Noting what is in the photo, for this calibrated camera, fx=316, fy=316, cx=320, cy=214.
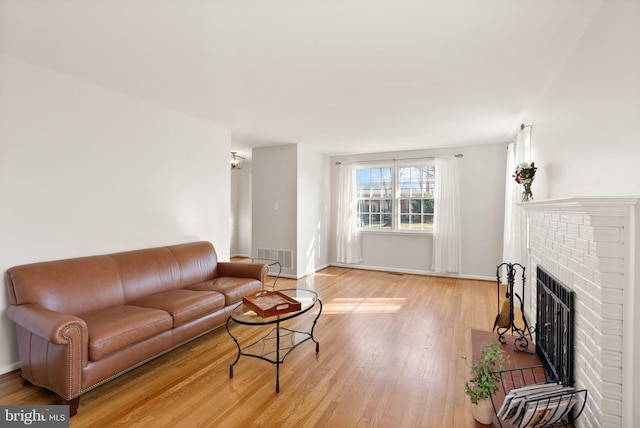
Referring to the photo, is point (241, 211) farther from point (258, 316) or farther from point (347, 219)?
point (258, 316)

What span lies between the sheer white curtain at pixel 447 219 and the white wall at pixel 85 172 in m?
4.22

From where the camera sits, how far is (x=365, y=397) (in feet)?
7.30

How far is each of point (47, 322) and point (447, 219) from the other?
18.8 feet

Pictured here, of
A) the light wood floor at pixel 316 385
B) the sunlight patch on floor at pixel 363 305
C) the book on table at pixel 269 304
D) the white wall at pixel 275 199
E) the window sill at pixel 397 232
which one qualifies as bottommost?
the light wood floor at pixel 316 385

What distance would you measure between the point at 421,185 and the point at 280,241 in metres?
3.01

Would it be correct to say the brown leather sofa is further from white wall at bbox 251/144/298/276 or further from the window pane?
the window pane

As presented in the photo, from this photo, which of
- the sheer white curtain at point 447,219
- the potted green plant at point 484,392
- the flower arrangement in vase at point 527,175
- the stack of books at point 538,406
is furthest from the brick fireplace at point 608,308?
the sheer white curtain at point 447,219

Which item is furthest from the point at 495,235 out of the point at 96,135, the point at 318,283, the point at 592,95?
the point at 96,135

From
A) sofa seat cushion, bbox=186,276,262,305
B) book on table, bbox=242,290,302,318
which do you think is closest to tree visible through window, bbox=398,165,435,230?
sofa seat cushion, bbox=186,276,262,305

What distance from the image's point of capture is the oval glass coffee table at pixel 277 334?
246 centimetres

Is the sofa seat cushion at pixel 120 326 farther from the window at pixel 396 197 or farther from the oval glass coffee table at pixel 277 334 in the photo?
the window at pixel 396 197

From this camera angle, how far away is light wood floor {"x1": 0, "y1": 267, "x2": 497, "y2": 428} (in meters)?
2.00

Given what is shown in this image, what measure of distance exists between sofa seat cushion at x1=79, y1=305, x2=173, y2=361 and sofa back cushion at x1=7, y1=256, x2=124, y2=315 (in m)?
0.13

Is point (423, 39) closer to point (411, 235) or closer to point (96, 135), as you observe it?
point (96, 135)
